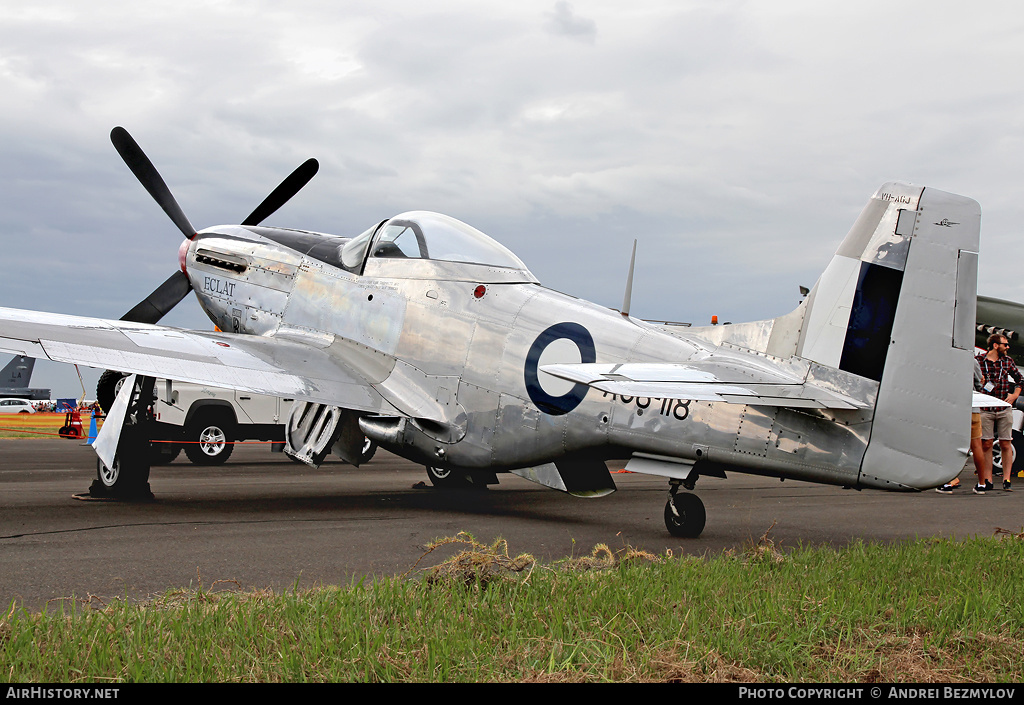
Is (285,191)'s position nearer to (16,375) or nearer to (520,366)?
(520,366)

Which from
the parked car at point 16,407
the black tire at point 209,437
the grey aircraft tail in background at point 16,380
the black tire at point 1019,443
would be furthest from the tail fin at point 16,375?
the black tire at point 1019,443

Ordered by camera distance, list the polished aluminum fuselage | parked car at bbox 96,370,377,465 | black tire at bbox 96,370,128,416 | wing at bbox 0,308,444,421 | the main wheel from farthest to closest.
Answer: parked car at bbox 96,370,377,465 < black tire at bbox 96,370,128,416 < wing at bbox 0,308,444,421 < the main wheel < the polished aluminum fuselage

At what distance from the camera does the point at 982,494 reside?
11.9 m

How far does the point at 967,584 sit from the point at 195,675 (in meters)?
3.91

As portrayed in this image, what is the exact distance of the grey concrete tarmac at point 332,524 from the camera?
514 centimetres

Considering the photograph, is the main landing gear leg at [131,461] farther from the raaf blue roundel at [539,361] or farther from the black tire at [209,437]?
the black tire at [209,437]

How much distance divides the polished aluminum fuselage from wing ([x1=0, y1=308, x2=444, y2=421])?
11 cm

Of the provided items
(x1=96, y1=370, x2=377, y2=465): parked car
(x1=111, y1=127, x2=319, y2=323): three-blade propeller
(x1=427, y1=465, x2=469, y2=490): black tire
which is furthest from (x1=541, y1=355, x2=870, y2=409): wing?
(x1=96, y1=370, x2=377, y2=465): parked car

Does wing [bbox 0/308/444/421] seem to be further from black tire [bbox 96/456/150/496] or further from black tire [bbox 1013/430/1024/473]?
black tire [bbox 1013/430/1024/473]

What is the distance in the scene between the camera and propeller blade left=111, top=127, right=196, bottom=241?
12945mm

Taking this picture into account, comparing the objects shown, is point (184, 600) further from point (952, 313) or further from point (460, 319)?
point (952, 313)

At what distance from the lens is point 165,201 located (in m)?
13.0

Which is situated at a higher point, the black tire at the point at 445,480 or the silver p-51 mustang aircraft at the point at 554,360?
the silver p-51 mustang aircraft at the point at 554,360

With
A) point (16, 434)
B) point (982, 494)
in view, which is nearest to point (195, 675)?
point (982, 494)
